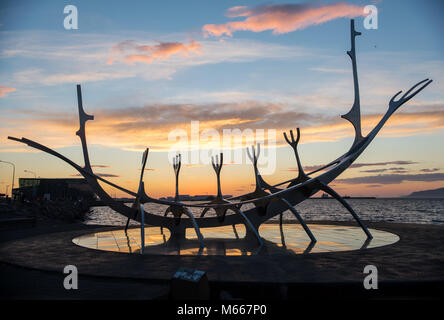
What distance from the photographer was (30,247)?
1525cm

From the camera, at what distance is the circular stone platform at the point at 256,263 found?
9636 mm

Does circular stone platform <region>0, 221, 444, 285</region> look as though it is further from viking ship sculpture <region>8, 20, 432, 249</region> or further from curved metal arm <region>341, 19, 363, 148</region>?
curved metal arm <region>341, 19, 363, 148</region>

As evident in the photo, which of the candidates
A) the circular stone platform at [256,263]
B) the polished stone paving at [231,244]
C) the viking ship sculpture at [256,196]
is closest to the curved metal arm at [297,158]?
the viking ship sculpture at [256,196]

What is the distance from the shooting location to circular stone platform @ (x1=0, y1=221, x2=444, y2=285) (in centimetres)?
964

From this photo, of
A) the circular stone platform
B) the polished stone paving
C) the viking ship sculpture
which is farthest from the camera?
the viking ship sculpture

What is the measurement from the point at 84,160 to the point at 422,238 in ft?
49.7

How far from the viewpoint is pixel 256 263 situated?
11562mm

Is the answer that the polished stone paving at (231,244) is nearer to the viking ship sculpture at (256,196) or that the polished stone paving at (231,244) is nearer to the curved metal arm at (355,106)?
the viking ship sculpture at (256,196)

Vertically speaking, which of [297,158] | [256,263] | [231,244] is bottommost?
[231,244]

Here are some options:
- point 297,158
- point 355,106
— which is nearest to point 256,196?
point 297,158

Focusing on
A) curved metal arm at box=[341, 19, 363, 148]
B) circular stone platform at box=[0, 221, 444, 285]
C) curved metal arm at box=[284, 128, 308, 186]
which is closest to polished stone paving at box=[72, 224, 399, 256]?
circular stone platform at box=[0, 221, 444, 285]

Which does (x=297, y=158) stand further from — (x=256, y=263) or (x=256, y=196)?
(x=256, y=263)

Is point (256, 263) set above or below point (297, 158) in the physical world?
below
